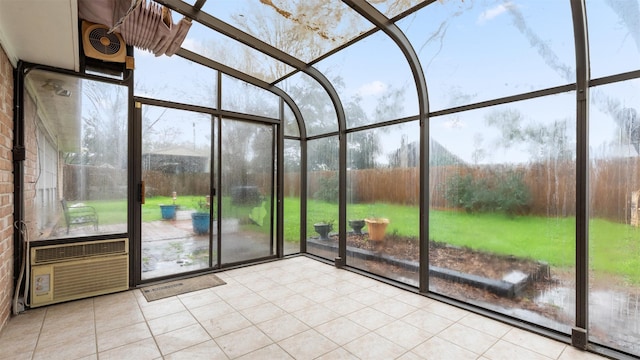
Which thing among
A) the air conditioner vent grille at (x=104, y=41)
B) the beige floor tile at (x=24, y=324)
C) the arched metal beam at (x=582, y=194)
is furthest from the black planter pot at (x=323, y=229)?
the air conditioner vent grille at (x=104, y=41)

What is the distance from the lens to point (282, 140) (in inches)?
187

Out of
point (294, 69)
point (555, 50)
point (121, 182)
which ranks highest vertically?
point (294, 69)

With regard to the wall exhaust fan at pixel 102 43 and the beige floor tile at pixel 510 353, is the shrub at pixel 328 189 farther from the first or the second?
the wall exhaust fan at pixel 102 43

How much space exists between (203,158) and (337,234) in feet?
7.40

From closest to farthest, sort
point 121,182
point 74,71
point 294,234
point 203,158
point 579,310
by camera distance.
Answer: point 579,310 < point 74,71 < point 121,182 < point 203,158 < point 294,234

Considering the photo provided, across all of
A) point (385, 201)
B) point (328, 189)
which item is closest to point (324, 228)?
point (328, 189)

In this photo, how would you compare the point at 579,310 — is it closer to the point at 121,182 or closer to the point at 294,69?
the point at 294,69

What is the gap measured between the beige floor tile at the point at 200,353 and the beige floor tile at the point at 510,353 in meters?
1.96

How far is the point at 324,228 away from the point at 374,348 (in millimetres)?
2605

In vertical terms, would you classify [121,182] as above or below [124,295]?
above

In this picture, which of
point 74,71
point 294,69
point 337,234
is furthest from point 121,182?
point 337,234

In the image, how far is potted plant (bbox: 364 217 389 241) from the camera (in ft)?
12.8

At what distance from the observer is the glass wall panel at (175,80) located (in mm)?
3542

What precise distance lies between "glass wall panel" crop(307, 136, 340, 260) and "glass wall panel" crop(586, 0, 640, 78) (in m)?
2.95
